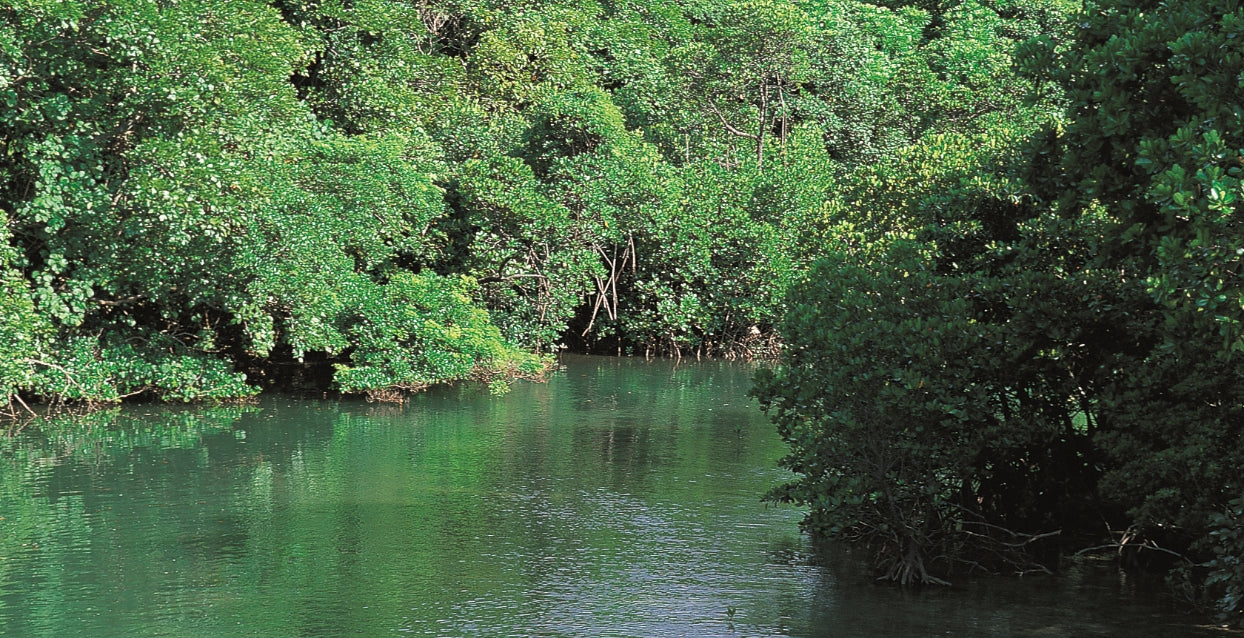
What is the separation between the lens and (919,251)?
1017 cm

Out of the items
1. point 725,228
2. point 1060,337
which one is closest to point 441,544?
point 1060,337

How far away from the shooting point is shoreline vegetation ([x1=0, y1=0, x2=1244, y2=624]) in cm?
866

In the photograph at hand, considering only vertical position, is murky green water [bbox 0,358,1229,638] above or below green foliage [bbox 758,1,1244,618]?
below

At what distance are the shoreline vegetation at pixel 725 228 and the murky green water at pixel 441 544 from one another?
2.52 feet

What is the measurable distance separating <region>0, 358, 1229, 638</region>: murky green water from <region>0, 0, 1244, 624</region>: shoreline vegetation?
77 cm

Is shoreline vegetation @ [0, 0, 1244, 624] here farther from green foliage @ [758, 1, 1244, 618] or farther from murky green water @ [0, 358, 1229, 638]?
murky green water @ [0, 358, 1229, 638]

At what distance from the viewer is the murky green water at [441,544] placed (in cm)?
866

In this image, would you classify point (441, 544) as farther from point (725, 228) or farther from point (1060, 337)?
point (725, 228)

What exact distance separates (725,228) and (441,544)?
1772cm

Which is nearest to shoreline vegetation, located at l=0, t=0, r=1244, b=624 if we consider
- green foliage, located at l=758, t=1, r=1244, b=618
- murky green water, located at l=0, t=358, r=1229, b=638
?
green foliage, located at l=758, t=1, r=1244, b=618

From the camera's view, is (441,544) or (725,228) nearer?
(441,544)

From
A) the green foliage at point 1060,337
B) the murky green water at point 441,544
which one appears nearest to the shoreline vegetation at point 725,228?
the green foliage at point 1060,337

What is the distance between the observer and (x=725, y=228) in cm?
2762

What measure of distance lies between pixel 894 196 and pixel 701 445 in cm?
418
